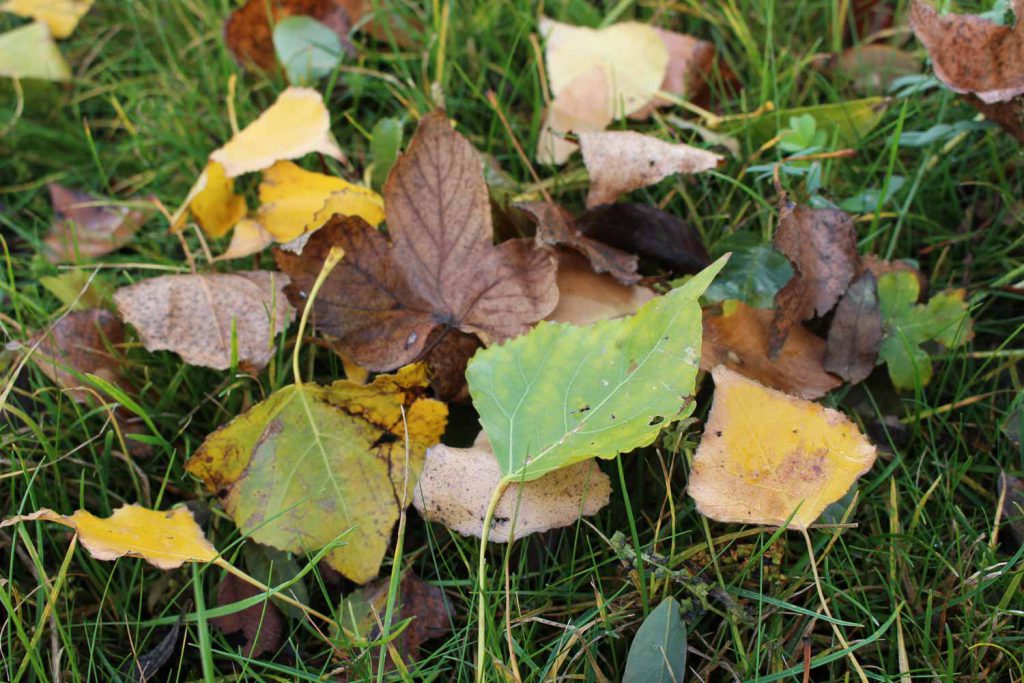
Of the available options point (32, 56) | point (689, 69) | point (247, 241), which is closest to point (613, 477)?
point (247, 241)

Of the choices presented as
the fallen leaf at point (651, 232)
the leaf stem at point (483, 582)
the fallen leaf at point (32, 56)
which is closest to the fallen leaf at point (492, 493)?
the leaf stem at point (483, 582)

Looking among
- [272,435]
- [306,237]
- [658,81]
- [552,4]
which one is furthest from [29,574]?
[552,4]

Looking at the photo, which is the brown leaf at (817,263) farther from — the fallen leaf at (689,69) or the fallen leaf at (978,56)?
the fallen leaf at (689,69)

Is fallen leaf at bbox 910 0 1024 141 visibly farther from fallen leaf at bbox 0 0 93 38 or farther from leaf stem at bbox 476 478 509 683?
fallen leaf at bbox 0 0 93 38

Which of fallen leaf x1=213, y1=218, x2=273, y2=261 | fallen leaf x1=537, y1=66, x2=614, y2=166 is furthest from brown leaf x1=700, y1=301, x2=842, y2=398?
fallen leaf x1=213, y1=218, x2=273, y2=261

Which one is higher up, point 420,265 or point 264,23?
point 264,23

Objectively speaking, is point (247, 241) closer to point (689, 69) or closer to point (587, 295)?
point (587, 295)
